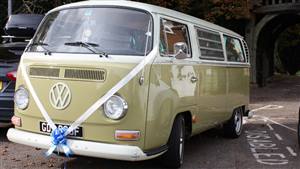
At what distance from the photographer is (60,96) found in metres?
6.18

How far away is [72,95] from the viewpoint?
6109 mm

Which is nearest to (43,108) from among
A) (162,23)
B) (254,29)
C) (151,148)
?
(151,148)

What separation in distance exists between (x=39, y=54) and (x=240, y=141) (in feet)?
15.7

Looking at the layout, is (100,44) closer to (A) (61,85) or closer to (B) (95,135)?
(A) (61,85)

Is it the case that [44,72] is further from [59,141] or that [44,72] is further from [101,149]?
[101,149]

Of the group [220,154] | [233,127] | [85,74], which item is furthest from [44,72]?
[233,127]

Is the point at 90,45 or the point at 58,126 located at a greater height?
the point at 90,45

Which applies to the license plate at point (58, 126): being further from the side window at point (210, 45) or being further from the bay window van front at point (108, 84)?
the side window at point (210, 45)

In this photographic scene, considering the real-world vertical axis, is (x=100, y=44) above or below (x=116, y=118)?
above

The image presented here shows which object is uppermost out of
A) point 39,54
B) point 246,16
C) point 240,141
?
point 246,16

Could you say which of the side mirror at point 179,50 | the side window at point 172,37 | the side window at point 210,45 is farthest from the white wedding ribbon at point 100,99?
the side window at point 210,45

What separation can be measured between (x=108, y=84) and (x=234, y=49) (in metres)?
4.88

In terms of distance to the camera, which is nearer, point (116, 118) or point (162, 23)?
point (116, 118)

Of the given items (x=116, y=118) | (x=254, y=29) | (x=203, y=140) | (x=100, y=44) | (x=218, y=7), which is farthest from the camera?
(x=254, y=29)
